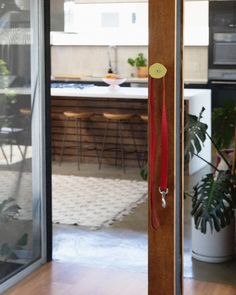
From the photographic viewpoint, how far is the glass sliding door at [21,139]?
418 centimetres

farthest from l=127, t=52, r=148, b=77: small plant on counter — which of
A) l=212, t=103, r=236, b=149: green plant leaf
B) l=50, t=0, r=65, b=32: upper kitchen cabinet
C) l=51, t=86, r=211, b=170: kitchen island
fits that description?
l=212, t=103, r=236, b=149: green plant leaf

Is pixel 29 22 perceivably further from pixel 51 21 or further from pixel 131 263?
pixel 131 263

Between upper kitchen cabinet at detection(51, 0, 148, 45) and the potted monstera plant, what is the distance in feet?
20.1

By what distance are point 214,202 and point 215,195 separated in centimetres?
5

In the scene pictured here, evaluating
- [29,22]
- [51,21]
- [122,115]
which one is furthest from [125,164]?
[29,22]

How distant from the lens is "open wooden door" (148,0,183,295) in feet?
10.2

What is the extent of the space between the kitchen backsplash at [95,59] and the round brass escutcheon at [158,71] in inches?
296

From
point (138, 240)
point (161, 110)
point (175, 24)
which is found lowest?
point (138, 240)

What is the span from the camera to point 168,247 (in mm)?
3215

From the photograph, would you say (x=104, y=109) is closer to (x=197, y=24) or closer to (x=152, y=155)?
(x=197, y=24)

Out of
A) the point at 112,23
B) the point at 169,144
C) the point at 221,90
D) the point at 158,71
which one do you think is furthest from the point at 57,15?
the point at 112,23

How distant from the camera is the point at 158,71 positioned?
3.12 metres

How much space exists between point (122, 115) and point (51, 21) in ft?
10.9

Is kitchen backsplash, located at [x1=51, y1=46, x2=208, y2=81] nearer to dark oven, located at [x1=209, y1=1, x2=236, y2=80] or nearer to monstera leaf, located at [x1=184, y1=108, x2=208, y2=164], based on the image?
dark oven, located at [x1=209, y1=1, x2=236, y2=80]
